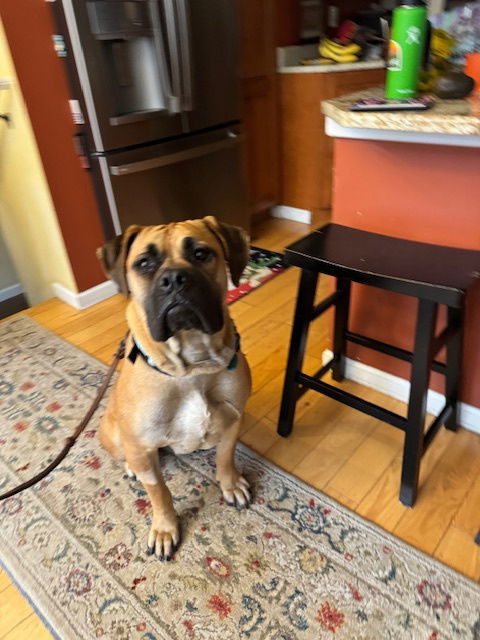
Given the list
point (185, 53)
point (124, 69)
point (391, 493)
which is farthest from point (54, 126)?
point (391, 493)

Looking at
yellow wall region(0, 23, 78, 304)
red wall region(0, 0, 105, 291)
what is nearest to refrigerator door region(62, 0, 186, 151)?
red wall region(0, 0, 105, 291)

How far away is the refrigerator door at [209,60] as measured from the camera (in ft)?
7.46

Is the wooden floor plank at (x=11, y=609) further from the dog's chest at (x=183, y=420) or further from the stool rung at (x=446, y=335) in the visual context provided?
the stool rung at (x=446, y=335)

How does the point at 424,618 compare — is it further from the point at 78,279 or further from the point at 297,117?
the point at 297,117

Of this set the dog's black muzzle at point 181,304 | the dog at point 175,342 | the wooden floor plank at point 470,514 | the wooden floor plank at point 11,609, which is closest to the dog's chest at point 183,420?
the dog at point 175,342

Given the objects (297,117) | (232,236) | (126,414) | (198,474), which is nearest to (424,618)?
(198,474)

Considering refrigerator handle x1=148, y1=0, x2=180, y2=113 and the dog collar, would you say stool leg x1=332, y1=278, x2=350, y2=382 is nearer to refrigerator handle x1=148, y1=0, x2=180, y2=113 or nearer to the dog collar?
Answer: the dog collar

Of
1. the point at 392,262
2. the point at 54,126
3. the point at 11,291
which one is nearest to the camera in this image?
the point at 392,262

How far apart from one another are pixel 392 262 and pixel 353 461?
26.2 inches

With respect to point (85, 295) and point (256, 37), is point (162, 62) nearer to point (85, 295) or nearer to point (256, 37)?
point (256, 37)

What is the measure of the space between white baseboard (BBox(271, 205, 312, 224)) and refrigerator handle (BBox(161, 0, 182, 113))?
129cm

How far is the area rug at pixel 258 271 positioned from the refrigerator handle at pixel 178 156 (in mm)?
649

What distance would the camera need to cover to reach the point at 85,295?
250 centimetres

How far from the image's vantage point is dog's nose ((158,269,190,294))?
99 cm
